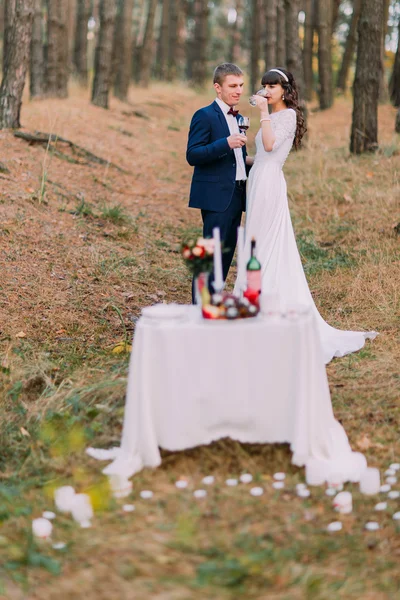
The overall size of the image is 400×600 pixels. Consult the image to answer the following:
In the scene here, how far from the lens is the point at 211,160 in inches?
229

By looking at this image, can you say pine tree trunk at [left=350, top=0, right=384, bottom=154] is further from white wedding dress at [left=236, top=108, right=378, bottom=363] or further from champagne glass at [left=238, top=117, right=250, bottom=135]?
champagne glass at [left=238, top=117, right=250, bottom=135]

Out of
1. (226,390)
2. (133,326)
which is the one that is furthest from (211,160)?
(226,390)

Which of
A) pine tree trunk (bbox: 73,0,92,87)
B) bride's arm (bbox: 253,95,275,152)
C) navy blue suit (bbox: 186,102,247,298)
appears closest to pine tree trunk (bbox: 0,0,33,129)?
navy blue suit (bbox: 186,102,247,298)

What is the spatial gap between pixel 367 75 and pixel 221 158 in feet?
25.6

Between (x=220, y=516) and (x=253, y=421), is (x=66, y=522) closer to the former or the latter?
(x=220, y=516)

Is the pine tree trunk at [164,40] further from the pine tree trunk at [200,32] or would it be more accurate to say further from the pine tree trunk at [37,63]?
the pine tree trunk at [37,63]

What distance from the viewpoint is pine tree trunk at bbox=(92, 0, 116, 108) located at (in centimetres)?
1709

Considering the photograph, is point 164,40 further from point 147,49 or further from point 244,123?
point 244,123

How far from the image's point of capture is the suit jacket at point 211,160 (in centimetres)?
578

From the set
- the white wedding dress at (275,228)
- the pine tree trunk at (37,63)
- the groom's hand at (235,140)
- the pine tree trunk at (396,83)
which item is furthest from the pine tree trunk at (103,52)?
the groom's hand at (235,140)

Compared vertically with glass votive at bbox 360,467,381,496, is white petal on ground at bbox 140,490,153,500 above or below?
below

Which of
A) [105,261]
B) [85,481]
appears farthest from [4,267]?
[85,481]

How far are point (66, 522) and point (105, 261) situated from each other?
490cm

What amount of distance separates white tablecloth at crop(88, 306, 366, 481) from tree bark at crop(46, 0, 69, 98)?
1399 centimetres
